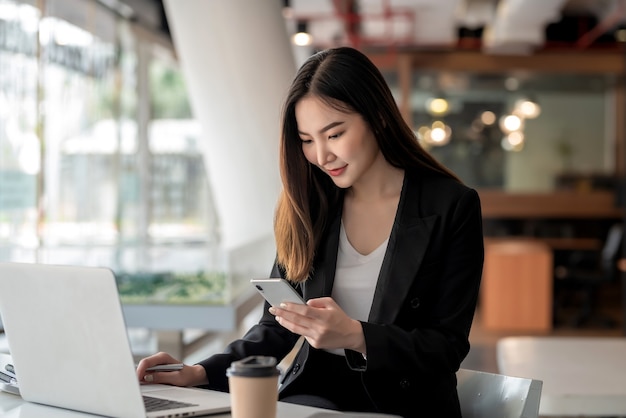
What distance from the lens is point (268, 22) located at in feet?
23.4

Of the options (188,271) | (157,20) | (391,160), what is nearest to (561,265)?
(157,20)

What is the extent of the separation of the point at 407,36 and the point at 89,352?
1044 cm

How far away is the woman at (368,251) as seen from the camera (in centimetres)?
186

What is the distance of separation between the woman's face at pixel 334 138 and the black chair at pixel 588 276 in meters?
9.34

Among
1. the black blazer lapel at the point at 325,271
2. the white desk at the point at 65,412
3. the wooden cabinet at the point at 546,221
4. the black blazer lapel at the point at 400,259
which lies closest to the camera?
the white desk at the point at 65,412

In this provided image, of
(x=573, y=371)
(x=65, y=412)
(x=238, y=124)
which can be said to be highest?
(x=238, y=124)

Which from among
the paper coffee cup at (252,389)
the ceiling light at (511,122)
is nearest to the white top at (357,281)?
the paper coffee cup at (252,389)

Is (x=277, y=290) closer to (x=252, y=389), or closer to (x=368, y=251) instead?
(x=252, y=389)

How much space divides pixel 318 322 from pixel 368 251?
48cm

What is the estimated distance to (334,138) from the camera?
1955mm

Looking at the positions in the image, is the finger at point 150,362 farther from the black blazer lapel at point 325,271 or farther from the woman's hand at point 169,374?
the black blazer lapel at point 325,271

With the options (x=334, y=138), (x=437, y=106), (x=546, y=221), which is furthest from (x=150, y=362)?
(x=437, y=106)

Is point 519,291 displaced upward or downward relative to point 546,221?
downward

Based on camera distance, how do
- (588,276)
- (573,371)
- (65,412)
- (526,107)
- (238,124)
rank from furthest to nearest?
(526,107), (588,276), (238,124), (573,371), (65,412)
